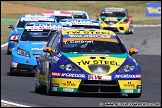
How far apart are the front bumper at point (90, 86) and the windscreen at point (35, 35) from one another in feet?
21.3

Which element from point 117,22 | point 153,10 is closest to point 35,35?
point 117,22

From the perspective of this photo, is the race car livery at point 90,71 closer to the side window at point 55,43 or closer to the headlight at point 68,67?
the headlight at point 68,67

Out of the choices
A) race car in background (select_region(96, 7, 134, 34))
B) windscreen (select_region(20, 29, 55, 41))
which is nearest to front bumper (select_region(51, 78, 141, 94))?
windscreen (select_region(20, 29, 55, 41))

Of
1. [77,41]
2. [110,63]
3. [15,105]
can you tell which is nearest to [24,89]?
[77,41]

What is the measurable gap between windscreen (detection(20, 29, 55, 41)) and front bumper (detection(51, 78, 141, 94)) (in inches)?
255

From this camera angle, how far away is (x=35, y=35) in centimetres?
1881

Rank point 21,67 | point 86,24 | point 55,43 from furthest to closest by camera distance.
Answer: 1. point 86,24
2. point 21,67
3. point 55,43

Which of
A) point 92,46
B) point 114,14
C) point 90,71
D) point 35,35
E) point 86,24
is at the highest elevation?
point 114,14

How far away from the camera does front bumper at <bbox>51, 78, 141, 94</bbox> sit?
467 inches

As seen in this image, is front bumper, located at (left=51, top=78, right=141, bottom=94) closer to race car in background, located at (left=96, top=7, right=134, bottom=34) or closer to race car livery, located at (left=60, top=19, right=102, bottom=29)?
race car livery, located at (left=60, top=19, right=102, bottom=29)

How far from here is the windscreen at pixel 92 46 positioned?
42.1ft

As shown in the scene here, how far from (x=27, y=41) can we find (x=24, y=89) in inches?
175

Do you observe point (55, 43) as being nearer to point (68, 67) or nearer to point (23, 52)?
point (68, 67)

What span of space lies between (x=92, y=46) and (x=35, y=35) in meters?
6.00
